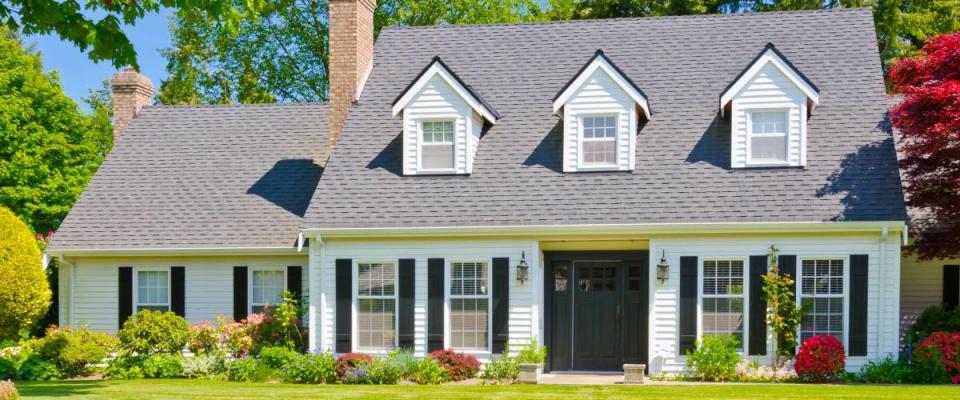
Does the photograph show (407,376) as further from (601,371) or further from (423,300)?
(601,371)

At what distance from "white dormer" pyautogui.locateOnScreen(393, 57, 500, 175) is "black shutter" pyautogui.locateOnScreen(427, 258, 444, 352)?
79.9 inches

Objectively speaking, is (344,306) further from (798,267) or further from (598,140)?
(798,267)

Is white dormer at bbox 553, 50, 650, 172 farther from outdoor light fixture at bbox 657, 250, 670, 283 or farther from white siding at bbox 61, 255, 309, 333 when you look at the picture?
white siding at bbox 61, 255, 309, 333

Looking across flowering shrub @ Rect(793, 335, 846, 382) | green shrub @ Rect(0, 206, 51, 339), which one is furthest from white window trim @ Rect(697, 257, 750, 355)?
green shrub @ Rect(0, 206, 51, 339)

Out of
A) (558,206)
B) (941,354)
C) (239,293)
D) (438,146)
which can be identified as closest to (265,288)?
(239,293)

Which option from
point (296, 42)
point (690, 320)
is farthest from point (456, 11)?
point (690, 320)

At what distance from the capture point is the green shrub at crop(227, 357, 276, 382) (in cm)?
2023

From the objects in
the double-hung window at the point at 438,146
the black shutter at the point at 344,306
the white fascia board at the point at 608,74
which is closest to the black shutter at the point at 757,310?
the white fascia board at the point at 608,74

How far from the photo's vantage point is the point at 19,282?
76.5 ft

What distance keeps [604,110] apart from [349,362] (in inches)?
259

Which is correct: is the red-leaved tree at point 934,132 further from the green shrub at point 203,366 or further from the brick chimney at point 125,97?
the brick chimney at point 125,97

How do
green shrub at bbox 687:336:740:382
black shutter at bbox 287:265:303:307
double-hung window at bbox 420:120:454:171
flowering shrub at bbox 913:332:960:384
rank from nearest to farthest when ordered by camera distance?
flowering shrub at bbox 913:332:960:384
green shrub at bbox 687:336:740:382
double-hung window at bbox 420:120:454:171
black shutter at bbox 287:265:303:307

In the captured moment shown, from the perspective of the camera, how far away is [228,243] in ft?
74.6

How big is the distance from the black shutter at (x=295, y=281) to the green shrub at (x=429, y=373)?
392 cm
